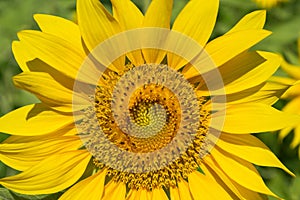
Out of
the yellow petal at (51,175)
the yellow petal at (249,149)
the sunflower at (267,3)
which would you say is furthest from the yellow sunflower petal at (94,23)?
the sunflower at (267,3)

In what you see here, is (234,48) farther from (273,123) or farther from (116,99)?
(116,99)

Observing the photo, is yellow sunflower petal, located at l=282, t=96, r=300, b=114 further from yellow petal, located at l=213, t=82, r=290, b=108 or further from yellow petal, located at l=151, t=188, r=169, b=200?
yellow petal, located at l=151, t=188, r=169, b=200

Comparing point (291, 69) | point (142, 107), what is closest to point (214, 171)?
point (142, 107)

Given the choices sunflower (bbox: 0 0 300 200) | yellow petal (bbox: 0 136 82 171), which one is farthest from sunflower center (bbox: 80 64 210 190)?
yellow petal (bbox: 0 136 82 171)

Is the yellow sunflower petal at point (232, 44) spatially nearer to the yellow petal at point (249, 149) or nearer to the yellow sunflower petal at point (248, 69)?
the yellow sunflower petal at point (248, 69)

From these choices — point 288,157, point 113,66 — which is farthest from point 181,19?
point 288,157

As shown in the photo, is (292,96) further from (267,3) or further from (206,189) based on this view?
(206,189)
